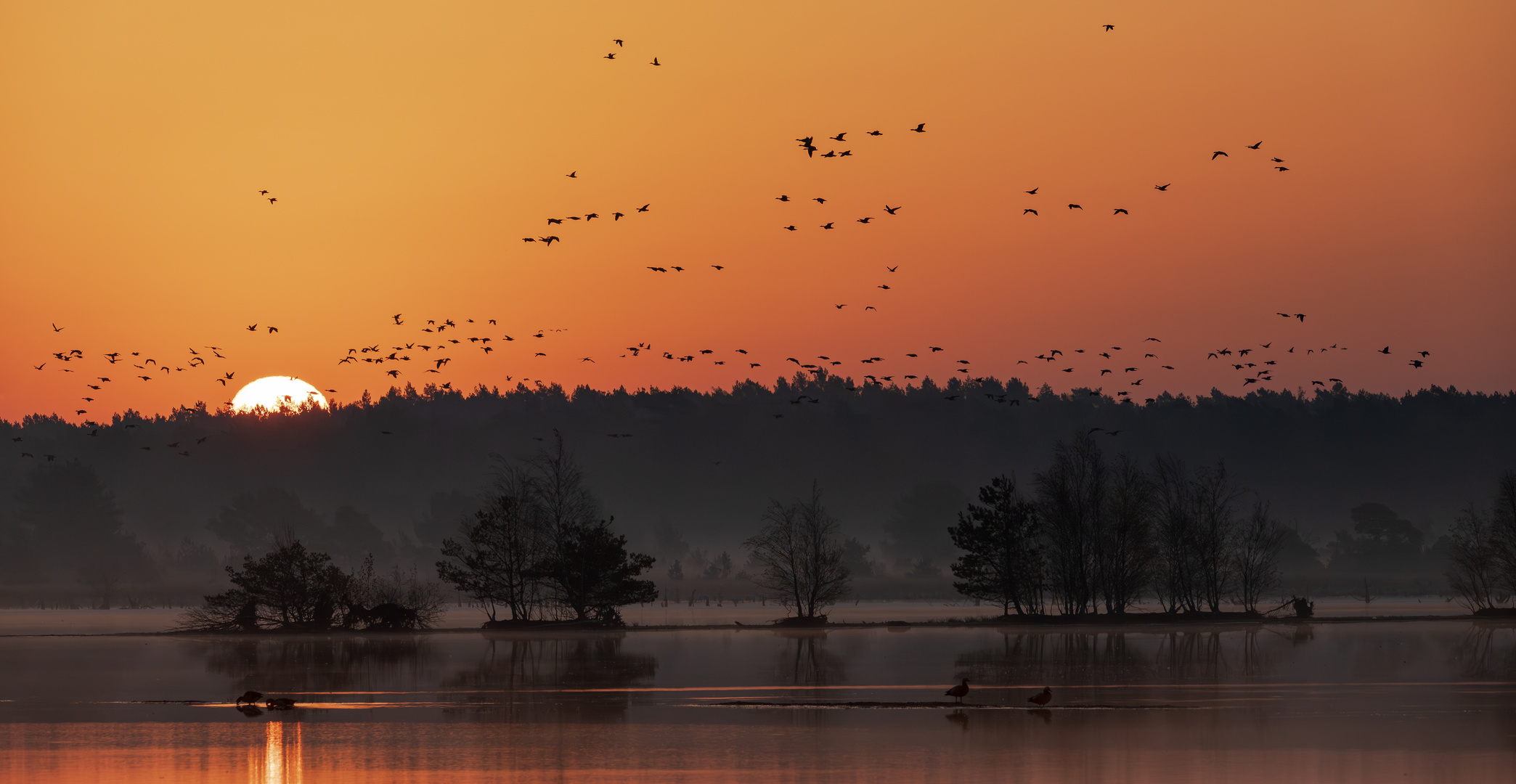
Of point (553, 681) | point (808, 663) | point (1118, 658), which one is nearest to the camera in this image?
point (553, 681)

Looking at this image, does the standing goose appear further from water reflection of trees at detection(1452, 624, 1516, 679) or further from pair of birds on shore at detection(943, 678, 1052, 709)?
water reflection of trees at detection(1452, 624, 1516, 679)

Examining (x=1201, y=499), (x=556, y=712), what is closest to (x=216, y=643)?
(x=556, y=712)

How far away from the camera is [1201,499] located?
95312 millimetres

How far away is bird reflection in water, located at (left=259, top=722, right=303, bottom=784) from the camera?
2759 centimetres

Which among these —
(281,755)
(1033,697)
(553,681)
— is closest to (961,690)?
(1033,697)

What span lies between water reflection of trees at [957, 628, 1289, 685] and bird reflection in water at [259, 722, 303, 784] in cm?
2158

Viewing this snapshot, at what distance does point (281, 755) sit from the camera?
3052cm

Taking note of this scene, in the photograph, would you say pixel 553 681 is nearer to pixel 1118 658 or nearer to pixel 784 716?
pixel 784 716

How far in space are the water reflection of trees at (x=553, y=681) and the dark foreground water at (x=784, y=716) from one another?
227mm

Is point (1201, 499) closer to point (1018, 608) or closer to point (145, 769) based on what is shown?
point (1018, 608)

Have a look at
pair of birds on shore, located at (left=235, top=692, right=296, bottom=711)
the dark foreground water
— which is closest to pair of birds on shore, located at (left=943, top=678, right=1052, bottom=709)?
the dark foreground water

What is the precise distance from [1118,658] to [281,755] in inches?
1425

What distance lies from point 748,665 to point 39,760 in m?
28.1

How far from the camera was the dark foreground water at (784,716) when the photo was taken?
91.4ft
